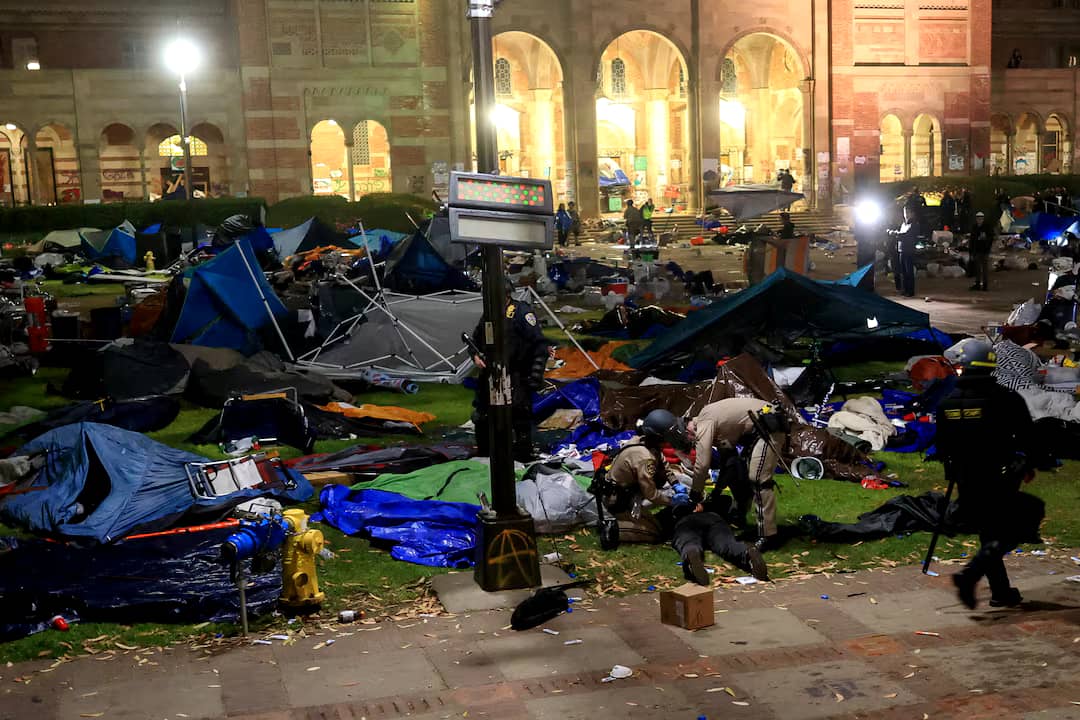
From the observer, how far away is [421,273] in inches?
835

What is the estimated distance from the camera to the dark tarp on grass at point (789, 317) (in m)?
16.7

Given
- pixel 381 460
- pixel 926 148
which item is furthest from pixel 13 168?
pixel 381 460

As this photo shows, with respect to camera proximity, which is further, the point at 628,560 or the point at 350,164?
the point at 350,164

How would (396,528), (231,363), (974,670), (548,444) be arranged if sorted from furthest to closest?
(231,363) → (548,444) → (396,528) → (974,670)

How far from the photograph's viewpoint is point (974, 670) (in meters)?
6.91

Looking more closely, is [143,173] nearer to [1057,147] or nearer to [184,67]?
[184,67]

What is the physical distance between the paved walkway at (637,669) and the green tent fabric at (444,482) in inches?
97.8

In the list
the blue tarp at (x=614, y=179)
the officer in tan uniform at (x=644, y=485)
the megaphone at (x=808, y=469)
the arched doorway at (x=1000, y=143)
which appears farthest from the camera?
the arched doorway at (x=1000, y=143)

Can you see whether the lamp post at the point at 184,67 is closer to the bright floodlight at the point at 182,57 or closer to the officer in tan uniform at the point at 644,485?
the bright floodlight at the point at 182,57

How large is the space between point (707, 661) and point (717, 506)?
287 centimetres

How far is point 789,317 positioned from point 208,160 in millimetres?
35061

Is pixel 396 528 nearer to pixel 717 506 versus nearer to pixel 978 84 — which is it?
pixel 717 506

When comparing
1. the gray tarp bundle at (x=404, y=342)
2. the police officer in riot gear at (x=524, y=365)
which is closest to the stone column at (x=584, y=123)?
the gray tarp bundle at (x=404, y=342)

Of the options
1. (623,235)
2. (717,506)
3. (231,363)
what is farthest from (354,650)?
(623,235)
